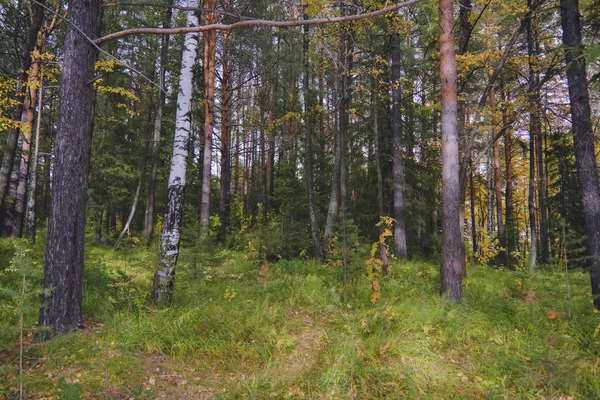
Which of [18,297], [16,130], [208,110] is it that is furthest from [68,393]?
[208,110]

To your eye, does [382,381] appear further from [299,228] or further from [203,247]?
[299,228]

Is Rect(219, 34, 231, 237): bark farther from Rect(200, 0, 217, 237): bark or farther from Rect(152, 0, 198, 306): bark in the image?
Rect(152, 0, 198, 306): bark

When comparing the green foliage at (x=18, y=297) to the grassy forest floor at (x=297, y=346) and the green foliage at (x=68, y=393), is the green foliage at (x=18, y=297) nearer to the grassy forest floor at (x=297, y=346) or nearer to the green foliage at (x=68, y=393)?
the grassy forest floor at (x=297, y=346)

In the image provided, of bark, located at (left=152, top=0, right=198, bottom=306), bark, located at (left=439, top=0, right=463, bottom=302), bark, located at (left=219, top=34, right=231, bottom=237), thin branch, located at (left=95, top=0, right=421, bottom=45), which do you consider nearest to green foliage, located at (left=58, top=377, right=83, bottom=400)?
bark, located at (left=152, top=0, right=198, bottom=306)

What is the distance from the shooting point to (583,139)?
5566 millimetres

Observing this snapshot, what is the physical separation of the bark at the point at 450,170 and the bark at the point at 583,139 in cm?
190

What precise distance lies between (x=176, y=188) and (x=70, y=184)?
163cm

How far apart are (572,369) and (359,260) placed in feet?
11.3

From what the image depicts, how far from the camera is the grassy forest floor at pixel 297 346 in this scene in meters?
3.43

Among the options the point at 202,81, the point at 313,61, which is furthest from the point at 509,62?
the point at 202,81

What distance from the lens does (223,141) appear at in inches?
526

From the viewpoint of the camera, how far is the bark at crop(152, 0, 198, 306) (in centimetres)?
525

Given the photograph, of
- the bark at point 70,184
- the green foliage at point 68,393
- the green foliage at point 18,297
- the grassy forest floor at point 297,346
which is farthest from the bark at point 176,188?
the green foliage at point 68,393

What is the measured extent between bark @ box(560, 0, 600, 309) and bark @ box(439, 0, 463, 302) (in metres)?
1.90
